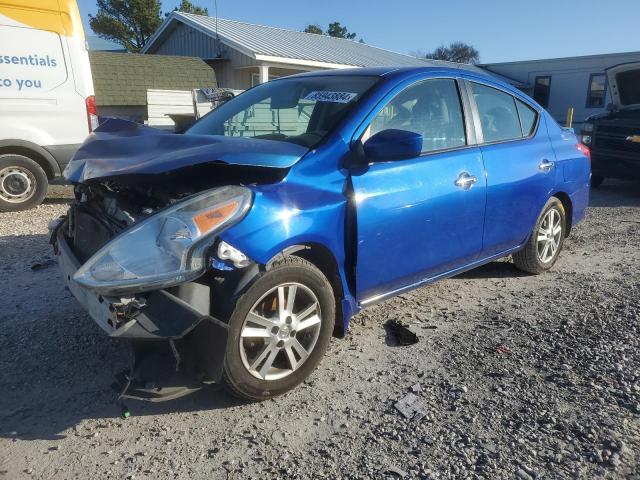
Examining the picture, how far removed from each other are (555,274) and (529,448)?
2.82m

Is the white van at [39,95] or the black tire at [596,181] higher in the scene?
the white van at [39,95]

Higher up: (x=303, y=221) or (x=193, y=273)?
(x=303, y=221)

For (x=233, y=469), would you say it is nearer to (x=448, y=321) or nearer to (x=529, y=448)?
(x=529, y=448)

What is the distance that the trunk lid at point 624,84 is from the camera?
27.0ft

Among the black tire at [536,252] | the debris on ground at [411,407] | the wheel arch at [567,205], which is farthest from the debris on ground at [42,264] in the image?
the wheel arch at [567,205]

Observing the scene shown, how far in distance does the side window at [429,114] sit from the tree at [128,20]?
1428 inches

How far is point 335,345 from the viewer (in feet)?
11.2

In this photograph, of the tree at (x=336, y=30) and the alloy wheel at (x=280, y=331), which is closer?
the alloy wheel at (x=280, y=331)

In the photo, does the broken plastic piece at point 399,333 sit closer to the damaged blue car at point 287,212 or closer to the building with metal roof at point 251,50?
the damaged blue car at point 287,212

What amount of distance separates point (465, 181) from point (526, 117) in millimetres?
1345

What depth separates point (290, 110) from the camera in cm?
366

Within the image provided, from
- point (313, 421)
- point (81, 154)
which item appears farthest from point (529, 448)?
point (81, 154)

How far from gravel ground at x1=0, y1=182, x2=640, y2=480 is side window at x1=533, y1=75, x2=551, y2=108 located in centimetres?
2468

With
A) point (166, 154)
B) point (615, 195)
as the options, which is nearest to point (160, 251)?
point (166, 154)
